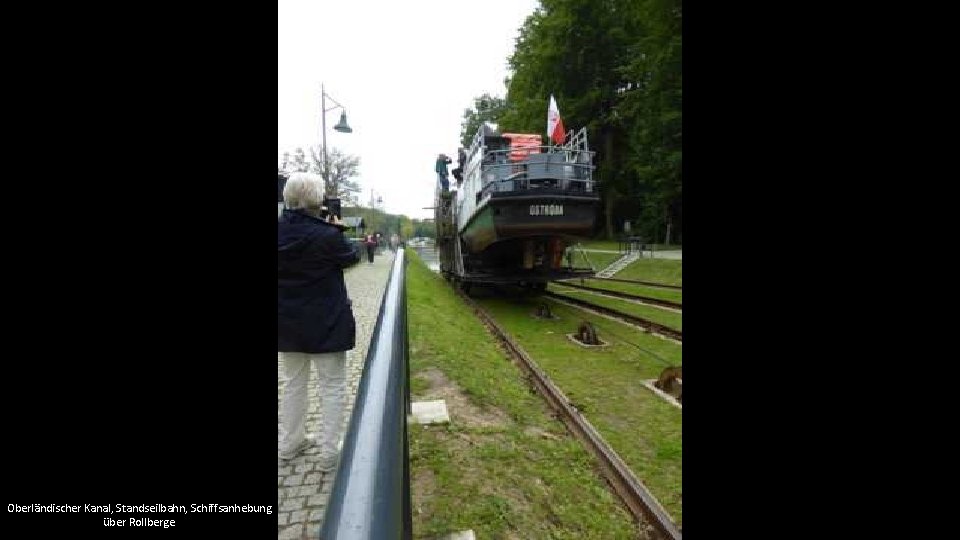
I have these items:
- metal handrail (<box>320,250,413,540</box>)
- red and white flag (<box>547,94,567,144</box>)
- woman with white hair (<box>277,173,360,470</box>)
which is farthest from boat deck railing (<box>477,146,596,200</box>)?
metal handrail (<box>320,250,413,540</box>)

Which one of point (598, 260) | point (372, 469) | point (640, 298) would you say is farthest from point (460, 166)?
Result: point (372, 469)

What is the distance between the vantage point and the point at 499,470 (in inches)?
138

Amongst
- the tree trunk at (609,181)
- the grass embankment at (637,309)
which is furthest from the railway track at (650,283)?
the tree trunk at (609,181)

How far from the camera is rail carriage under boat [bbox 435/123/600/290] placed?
9867 millimetres

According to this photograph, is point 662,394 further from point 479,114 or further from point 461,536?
point 479,114

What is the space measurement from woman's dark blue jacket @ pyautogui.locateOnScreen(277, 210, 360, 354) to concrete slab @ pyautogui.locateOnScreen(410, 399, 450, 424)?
1.35m

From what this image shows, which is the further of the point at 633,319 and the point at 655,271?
the point at 655,271

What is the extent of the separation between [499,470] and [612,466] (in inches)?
32.6

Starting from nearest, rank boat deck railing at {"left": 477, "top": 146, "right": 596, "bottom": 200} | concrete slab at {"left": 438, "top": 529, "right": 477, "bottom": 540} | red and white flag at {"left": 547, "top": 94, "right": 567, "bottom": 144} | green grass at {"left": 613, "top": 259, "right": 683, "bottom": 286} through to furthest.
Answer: concrete slab at {"left": 438, "top": 529, "right": 477, "bottom": 540} → boat deck railing at {"left": 477, "top": 146, "right": 596, "bottom": 200} → red and white flag at {"left": 547, "top": 94, "right": 567, "bottom": 144} → green grass at {"left": 613, "top": 259, "right": 683, "bottom": 286}

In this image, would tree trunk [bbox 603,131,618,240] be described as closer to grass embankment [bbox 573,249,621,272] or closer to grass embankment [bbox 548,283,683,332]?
grass embankment [bbox 573,249,621,272]

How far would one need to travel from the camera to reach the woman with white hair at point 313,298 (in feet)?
9.83
